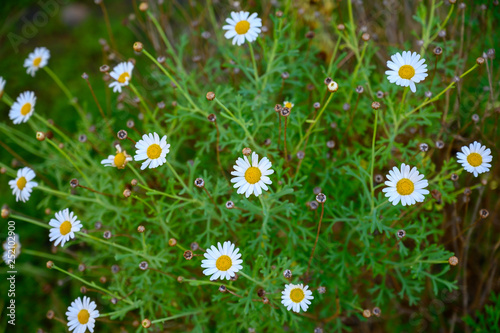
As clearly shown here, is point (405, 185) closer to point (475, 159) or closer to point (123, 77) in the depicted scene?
point (475, 159)

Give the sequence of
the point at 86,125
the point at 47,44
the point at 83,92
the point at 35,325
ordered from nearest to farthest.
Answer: the point at 86,125, the point at 35,325, the point at 83,92, the point at 47,44

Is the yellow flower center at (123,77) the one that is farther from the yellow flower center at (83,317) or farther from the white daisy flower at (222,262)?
the yellow flower center at (83,317)

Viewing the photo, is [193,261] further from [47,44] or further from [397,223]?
[47,44]

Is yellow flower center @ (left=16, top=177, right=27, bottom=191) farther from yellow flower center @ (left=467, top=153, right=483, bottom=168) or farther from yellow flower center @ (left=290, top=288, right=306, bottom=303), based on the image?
yellow flower center @ (left=467, top=153, right=483, bottom=168)

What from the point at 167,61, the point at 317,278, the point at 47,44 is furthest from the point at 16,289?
the point at 47,44

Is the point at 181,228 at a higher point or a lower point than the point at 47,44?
lower

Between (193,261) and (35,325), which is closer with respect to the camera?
(193,261)

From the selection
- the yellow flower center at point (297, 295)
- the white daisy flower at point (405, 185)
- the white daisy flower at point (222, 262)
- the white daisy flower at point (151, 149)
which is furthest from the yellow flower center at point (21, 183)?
the white daisy flower at point (405, 185)
